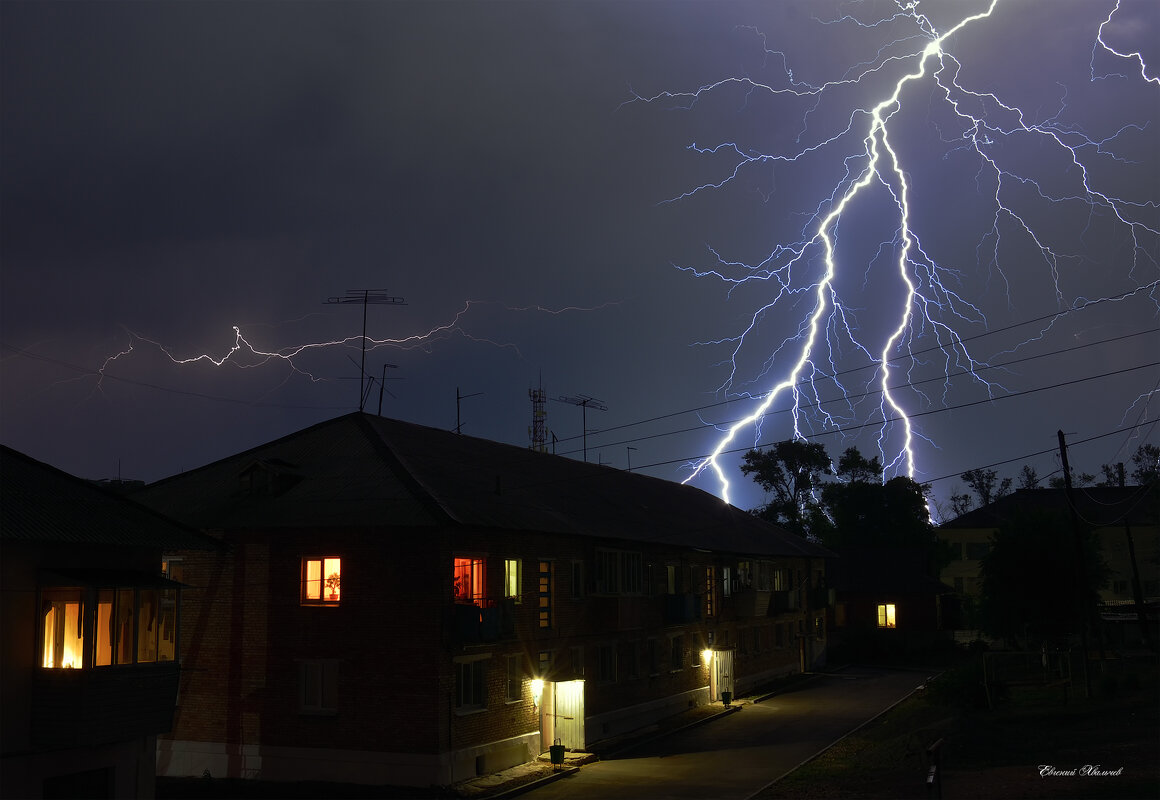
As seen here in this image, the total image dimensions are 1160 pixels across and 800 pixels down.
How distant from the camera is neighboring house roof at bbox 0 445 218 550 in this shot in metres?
18.5

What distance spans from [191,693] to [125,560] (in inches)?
288

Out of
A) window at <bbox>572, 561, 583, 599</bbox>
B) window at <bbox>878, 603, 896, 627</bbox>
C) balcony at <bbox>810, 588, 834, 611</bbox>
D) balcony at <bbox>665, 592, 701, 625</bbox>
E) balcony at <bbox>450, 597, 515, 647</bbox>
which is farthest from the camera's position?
window at <bbox>878, 603, 896, 627</bbox>

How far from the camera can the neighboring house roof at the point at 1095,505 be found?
80.1 meters

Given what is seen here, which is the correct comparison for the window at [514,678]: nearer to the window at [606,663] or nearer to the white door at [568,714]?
the white door at [568,714]

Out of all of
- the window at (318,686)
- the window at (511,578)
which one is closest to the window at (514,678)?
the window at (511,578)

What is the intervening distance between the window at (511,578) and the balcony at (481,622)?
3.85 ft

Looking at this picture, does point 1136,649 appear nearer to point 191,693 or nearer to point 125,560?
point 191,693

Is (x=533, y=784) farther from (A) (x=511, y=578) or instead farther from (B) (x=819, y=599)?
(B) (x=819, y=599)

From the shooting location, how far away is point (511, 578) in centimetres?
2805

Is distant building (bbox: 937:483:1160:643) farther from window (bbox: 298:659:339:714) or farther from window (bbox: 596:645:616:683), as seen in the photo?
window (bbox: 298:659:339:714)

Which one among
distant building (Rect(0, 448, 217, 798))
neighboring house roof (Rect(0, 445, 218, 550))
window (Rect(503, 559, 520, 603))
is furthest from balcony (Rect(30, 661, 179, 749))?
window (Rect(503, 559, 520, 603))

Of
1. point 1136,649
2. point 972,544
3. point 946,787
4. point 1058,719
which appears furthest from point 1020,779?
point 972,544

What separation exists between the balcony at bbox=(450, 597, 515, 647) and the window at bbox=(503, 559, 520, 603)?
1174mm

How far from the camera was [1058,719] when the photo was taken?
Result: 94.1 ft
